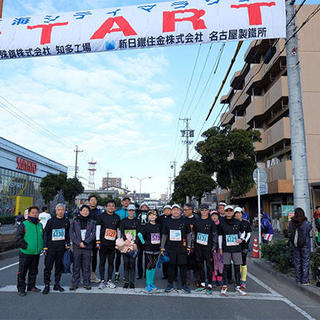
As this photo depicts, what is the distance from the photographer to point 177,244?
645 cm

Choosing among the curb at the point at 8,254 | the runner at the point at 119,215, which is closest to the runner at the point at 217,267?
the runner at the point at 119,215

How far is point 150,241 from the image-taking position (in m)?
6.62

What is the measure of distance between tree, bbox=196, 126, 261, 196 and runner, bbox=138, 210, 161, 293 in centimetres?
1233

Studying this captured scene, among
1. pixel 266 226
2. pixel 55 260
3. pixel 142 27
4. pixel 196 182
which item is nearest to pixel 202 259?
pixel 55 260

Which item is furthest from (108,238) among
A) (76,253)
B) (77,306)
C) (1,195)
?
(1,195)

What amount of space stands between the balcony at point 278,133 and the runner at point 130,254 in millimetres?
17695

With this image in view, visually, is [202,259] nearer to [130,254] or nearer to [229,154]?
[130,254]

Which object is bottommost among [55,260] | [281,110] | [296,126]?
[55,260]

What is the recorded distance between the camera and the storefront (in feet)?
113

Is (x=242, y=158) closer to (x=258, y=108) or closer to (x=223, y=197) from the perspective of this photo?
(x=258, y=108)

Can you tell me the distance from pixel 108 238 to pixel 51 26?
6.37m

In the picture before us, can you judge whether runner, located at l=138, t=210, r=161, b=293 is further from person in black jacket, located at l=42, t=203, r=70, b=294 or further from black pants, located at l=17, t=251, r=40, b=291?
black pants, located at l=17, t=251, r=40, b=291

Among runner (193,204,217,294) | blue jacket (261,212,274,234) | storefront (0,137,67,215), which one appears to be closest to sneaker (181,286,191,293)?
runner (193,204,217,294)

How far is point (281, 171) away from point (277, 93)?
594 centimetres
